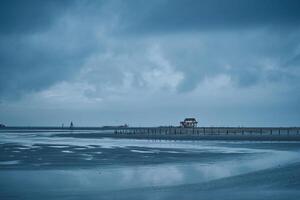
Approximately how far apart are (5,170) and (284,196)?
57.2 ft

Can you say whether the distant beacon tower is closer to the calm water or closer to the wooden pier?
the wooden pier

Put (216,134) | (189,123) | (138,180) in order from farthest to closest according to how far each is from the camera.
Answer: (189,123), (216,134), (138,180)

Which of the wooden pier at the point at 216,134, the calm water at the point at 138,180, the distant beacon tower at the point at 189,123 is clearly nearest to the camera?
the calm water at the point at 138,180

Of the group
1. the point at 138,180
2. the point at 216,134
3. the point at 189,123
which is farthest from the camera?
the point at 189,123

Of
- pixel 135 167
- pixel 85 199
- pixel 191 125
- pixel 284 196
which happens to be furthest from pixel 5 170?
pixel 191 125

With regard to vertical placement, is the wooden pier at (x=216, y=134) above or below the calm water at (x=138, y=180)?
above

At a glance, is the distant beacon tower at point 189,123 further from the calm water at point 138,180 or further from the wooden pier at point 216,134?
the calm water at point 138,180

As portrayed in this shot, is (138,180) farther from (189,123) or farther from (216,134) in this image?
(189,123)

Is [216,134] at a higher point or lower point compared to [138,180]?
higher

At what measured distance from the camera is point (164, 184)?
1873 cm

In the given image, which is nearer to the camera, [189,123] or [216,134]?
[216,134]

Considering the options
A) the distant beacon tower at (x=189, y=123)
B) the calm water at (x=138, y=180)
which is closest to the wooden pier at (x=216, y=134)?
the distant beacon tower at (x=189, y=123)

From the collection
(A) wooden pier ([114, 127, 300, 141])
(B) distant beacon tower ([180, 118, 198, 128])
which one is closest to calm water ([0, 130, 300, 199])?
(A) wooden pier ([114, 127, 300, 141])

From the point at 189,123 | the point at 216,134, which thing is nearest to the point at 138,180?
the point at 216,134
